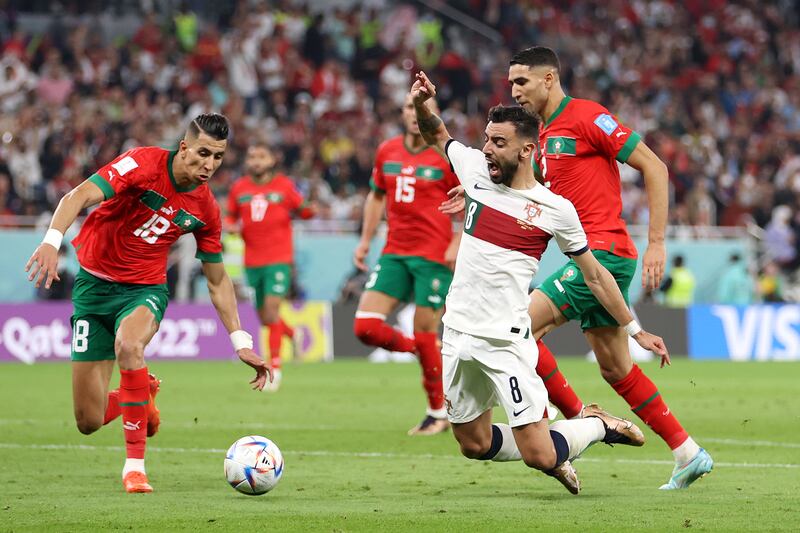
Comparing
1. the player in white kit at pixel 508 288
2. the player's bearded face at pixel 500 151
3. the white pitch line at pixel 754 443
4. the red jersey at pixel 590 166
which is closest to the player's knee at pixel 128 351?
the player in white kit at pixel 508 288

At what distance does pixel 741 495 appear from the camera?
25.3ft

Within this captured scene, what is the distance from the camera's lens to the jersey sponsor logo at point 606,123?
8.27 m

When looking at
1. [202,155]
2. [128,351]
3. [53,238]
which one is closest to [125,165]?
[202,155]


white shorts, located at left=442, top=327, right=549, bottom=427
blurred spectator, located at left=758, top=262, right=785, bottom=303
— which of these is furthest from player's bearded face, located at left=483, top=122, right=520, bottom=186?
blurred spectator, located at left=758, top=262, right=785, bottom=303

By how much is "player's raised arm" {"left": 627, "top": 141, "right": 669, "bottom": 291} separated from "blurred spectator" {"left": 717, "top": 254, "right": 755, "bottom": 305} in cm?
1731

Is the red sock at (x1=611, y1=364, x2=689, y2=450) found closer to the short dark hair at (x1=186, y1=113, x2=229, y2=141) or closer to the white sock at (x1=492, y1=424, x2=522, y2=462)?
the white sock at (x1=492, y1=424, x2=522, y2=462)

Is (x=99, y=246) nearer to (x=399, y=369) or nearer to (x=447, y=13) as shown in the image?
(x=399, y=369)

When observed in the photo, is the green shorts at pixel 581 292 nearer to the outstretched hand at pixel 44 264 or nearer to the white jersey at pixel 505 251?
the white jersey at pixel 505 251

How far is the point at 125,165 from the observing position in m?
7.99

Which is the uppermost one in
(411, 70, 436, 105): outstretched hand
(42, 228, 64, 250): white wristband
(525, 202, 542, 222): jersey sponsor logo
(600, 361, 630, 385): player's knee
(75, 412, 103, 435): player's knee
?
(411, 70, 436, 105): outstretched hand

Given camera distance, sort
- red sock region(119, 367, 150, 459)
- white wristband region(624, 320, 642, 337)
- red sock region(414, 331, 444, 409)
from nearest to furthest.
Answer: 1. white wristband region(624, 320, 642, 337)
2. red sock region(119, 367, 150, 459)
3. red sock region(414, 331, 444, 409)

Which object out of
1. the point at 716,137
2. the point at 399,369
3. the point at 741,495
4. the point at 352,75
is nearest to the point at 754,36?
the point at 716,137

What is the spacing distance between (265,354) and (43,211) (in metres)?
4.00

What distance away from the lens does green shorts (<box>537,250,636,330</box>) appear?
8.22 metres
